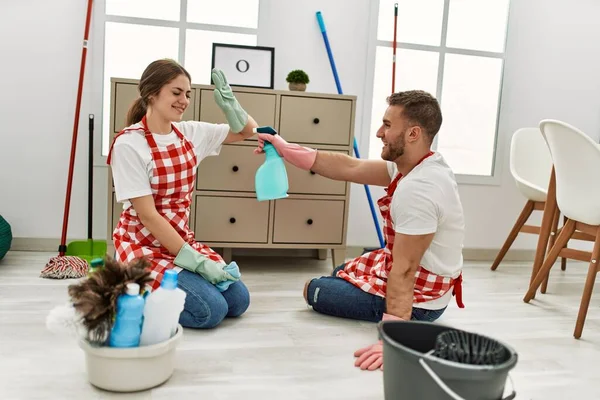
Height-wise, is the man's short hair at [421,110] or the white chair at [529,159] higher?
the man's short hair at [421,110]

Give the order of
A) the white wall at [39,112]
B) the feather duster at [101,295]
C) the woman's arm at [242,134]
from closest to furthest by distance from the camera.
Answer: the feather duster at [101,295] < the woman's arm at [242,134] < the white wall at [39,112]

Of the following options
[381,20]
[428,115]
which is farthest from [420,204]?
[381,20]

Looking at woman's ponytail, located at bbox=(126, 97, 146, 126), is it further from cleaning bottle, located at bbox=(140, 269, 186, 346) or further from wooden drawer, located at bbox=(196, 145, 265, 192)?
cleaning bottle, located at bbox=(140, 269, 186, 346)

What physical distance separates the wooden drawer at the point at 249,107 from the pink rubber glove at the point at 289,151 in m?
0.52

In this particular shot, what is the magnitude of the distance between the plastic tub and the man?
0.57 meters

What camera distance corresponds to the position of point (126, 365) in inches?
51.3

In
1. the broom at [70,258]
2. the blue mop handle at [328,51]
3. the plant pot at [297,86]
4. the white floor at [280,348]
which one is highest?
the blue mop handle at [328,51]

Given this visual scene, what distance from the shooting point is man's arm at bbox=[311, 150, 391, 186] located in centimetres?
207

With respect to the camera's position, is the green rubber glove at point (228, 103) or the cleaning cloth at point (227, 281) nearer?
the cleaning cloth at point (227, 281)

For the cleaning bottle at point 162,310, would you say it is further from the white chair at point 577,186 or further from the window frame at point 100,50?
the window frame at point 100,50

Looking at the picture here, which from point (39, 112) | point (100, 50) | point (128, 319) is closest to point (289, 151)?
point (128, 319)

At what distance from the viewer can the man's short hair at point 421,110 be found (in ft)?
5.78

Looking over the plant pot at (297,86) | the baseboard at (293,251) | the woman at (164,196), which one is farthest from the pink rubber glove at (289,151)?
the baseboard at (293,251)

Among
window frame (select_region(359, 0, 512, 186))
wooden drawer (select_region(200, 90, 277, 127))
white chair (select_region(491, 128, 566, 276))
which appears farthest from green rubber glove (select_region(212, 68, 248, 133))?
white chair (select_region(491, 128, 566, 276))
